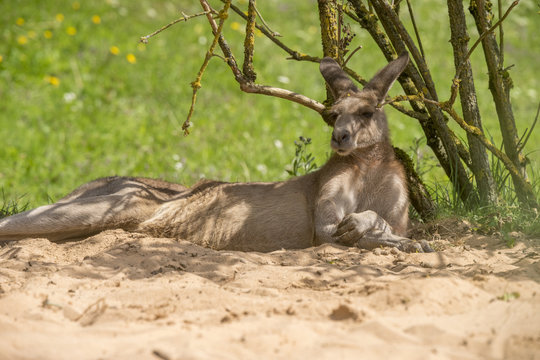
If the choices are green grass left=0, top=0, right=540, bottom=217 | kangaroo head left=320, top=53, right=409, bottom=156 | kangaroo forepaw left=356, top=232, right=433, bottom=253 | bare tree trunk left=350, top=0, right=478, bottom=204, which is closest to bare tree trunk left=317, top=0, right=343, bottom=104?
kangaroo head left=320, top=53, right=409, bottom=156

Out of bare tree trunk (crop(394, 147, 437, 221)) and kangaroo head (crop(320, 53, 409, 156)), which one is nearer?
kangaroo head (crop(320, 53, 409, 156))

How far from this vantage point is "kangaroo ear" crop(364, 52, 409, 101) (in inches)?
215

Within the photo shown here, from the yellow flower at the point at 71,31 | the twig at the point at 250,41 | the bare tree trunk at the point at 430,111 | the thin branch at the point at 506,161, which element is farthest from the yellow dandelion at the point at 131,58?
the thin branch at the point at 506,161

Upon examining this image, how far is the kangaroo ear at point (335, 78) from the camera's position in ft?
18.9

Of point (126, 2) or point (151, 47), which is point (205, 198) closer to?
point (151, 47)

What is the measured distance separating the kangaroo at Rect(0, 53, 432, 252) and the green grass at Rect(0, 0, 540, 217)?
1.70 meters

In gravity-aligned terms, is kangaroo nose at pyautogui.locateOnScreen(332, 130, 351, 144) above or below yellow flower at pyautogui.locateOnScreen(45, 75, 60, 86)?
below

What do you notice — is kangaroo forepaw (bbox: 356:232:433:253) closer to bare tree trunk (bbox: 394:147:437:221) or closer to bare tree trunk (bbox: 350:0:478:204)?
bare tree trunk (bbox: 394:147:437:221)

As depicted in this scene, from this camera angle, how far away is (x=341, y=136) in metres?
5.40

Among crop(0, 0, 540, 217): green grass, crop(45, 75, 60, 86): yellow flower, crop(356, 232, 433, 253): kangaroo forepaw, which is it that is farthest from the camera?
crop(45, 75, 60, 86): yellow flower

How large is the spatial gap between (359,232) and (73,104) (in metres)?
6.54

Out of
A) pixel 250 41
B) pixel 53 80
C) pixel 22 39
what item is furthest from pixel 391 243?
pixel 22 39

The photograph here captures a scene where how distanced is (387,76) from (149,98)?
5945 mm

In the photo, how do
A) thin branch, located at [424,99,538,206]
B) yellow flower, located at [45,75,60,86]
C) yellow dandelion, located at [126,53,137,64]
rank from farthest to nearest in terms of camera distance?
yellow dandelion, located at [126,53,137,64]
yellow flower, located at [45,75,60,86]
thin branch, located at [424,99,538,206]
